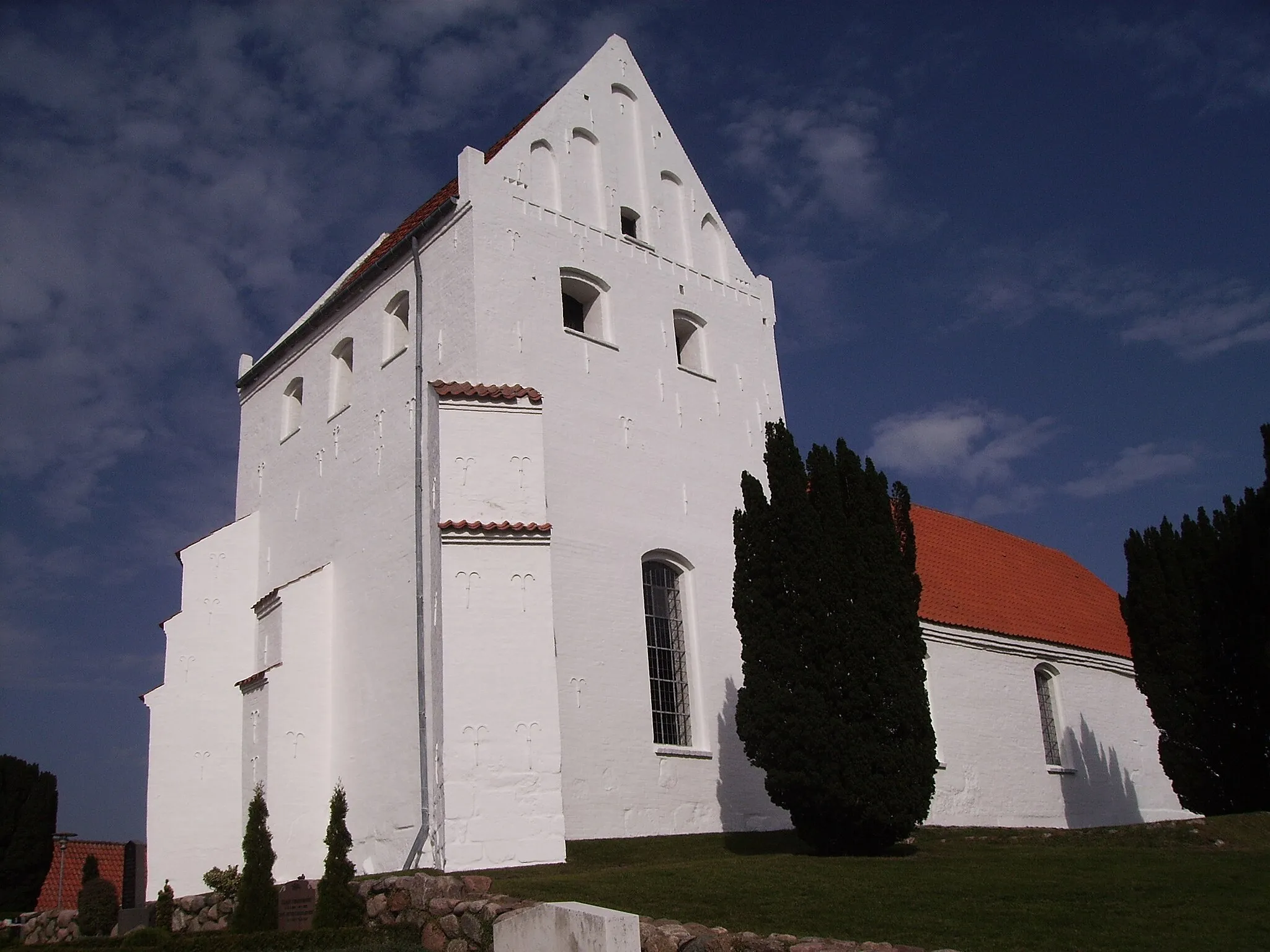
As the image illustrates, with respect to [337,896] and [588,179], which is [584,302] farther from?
[337,896]

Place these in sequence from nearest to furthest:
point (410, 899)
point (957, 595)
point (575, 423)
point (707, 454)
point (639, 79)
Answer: point (410, 899)
point (575, 423)
point (707, 454)
point (639, 79)
point (957, 595)

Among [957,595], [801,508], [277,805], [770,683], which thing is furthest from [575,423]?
[957,595]

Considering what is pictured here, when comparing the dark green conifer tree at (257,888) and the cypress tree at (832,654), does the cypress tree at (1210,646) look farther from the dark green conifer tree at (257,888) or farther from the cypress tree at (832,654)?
the dark green conifer tree at (257,888)

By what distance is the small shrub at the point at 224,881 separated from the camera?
14195 millimetres

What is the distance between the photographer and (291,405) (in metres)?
19.6

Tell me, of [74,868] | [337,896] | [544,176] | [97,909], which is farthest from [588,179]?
[74,868]

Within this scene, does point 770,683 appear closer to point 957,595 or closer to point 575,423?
point 575,423

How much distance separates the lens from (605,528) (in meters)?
15.2

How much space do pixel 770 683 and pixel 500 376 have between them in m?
5.47

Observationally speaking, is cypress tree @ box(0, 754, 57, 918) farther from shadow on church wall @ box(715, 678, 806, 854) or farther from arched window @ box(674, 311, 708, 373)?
arched window @ box(674, 311, 708, 373)

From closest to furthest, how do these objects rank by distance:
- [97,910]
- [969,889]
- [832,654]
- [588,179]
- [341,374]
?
[969,889], [832,654], [97,910], [588,179], [341,374]

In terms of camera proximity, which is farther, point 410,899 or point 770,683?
point 770,683

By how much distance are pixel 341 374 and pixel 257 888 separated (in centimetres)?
879

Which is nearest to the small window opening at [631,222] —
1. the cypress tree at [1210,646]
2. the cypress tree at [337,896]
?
the cypress tree at [1210,646]
